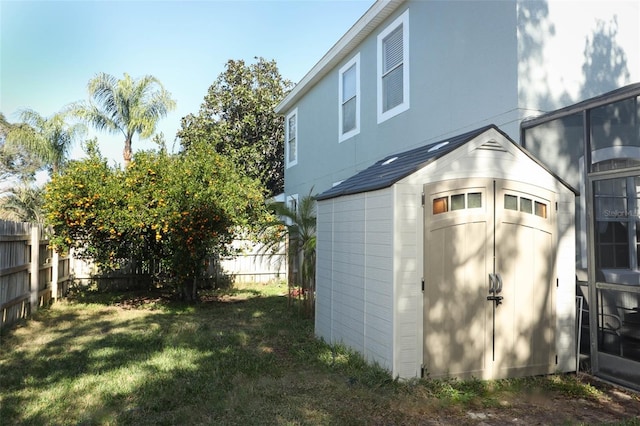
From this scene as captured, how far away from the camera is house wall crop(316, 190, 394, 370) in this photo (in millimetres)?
5336

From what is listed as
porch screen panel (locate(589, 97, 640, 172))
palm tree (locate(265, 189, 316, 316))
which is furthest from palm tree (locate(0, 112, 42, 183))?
porch screen panel (locate(589, 97, 640, 172))

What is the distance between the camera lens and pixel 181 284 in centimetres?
1103

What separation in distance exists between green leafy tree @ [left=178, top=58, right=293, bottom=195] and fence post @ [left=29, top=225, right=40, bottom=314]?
1240 centimetres

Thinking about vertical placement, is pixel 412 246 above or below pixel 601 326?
above

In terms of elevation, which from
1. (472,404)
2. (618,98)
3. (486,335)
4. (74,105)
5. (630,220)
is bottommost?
(472,404)

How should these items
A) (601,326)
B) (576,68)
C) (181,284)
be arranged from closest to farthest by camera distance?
1. (601,326)
2. (576,68)
3. (181,284)

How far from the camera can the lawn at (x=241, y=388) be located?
4.30 metres

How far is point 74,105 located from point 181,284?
14.6 meters

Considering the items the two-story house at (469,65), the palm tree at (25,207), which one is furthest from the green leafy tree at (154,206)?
the palm tree at (25,207)

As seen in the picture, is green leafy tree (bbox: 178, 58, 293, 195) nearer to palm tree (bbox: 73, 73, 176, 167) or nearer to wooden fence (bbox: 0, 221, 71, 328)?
palm tree (bbox: 73, 73, 176, 167)

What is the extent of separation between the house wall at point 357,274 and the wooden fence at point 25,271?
5.04m

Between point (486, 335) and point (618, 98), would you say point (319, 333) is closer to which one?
point (486, 335)

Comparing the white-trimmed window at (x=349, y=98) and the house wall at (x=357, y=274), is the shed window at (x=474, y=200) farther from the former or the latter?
the white-trimmed window at (x=349, y=98)

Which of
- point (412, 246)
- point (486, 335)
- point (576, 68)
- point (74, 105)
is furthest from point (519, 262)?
point (74, 105)
